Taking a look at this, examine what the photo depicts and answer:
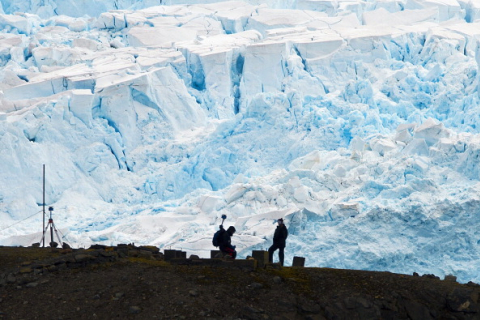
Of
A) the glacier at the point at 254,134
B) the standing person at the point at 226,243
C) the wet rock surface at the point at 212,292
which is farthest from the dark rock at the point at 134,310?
the glacier at the point at 254,134

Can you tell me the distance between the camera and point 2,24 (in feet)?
63.1

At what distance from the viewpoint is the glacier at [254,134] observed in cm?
1130

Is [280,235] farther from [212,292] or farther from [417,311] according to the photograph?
[417,311]

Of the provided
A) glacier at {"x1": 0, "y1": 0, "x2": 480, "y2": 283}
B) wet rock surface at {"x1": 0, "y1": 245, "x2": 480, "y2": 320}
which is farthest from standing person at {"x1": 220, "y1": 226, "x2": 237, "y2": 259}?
glacier at {"x1": 0, "y1": 0, "x2": 480, "y2": 283}

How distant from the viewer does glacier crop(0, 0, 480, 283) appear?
11305 mm

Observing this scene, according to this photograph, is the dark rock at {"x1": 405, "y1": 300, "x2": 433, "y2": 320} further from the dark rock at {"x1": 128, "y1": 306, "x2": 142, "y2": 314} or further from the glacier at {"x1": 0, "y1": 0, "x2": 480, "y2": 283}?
the glacier at {"x1": 0, "y1": 0, "x2": 480, "y2": 283}

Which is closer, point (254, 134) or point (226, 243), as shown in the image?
point (226, 243)

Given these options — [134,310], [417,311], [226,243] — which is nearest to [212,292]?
[134,310]

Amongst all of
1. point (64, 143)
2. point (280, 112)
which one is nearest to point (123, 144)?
point (64, 143)

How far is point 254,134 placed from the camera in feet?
46.8

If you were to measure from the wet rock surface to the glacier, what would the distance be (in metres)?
4.44

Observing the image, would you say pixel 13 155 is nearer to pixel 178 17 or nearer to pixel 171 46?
pixel 171 46

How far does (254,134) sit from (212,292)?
8.59m

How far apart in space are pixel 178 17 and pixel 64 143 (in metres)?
7.32
